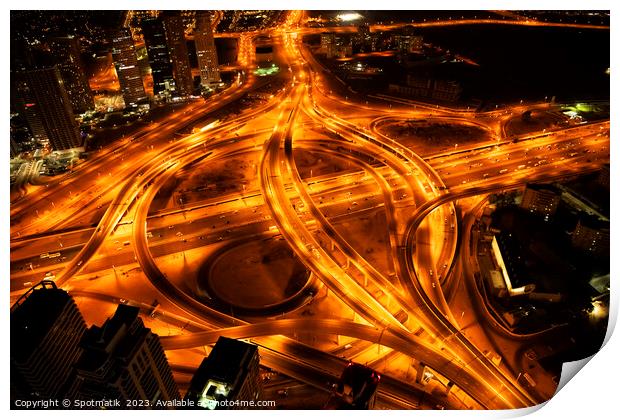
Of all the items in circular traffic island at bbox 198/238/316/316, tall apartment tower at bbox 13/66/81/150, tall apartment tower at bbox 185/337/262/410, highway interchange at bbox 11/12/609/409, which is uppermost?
tall apartment tower at bbox 13/66/81/150

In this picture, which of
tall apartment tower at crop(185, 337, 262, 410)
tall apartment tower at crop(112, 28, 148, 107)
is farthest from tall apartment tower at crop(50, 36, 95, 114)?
tall apartment tower at crop(185, 337, 262, 410)

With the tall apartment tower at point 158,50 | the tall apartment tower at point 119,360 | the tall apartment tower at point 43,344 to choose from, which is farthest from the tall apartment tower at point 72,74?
the tall apartment tower at point 119,360

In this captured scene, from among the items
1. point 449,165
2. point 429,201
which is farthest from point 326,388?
point 449,165

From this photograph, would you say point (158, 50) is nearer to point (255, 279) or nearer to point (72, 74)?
point (72, 74)

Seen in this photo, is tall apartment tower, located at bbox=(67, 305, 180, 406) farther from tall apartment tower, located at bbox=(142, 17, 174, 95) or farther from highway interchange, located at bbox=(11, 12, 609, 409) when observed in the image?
tall apartment tower, located at bbox=(142, 17, 174, 95)

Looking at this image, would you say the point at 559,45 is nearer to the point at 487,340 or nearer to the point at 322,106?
the point at 322,106

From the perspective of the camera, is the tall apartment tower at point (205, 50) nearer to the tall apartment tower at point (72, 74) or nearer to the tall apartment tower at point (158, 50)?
the tall apartment tower at point (158, 50)

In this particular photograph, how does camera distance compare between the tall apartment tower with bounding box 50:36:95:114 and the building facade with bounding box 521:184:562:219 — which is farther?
the tall apartment tower with bounding box 50:36:95:114
